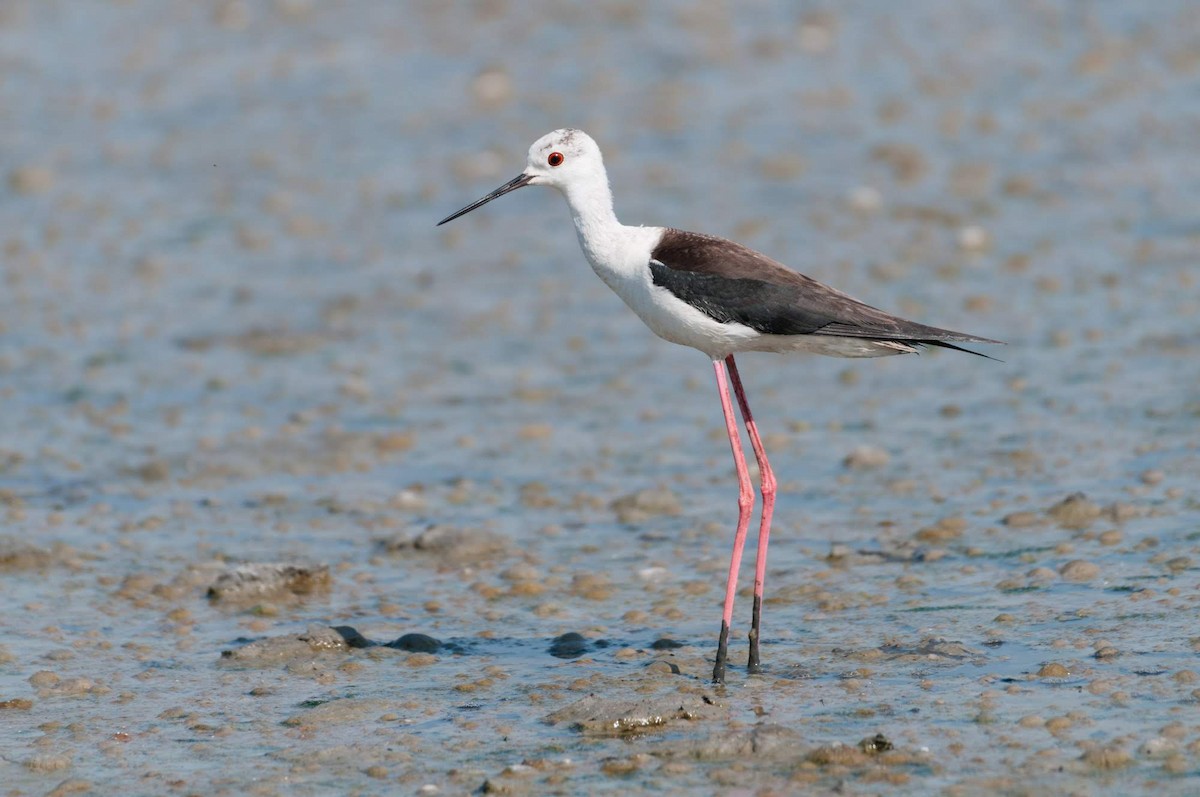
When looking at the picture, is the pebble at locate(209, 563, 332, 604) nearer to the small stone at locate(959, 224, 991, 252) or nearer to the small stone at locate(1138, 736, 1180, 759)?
the small stone at locate(1138, 736, 1180, 759)

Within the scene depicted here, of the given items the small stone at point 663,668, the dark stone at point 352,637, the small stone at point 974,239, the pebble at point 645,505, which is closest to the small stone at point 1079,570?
the small stone at point 663,668

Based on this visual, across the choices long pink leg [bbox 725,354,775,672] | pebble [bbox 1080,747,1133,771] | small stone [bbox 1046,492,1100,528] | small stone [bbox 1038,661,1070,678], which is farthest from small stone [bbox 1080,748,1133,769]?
small stone [bbox 1046,492,1100,528]

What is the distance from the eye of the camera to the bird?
6.21m

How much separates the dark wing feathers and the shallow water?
119 cm

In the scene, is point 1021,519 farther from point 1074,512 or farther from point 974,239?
point 974,239

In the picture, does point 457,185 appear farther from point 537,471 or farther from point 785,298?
point 785,298

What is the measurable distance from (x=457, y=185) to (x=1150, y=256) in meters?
5.42

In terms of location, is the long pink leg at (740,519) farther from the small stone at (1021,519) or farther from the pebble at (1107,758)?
the small stone at (1021,519)

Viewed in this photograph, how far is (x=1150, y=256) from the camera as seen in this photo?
37.1ft

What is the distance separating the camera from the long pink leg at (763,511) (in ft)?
20.6

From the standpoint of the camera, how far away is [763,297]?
629 cm

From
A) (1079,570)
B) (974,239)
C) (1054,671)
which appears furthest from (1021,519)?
(974,239)

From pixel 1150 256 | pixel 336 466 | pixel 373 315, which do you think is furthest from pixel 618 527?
pixel 1150 256

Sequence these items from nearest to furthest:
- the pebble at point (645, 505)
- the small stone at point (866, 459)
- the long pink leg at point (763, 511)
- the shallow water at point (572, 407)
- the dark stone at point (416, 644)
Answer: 1. the shallow water at point (572, 407)
2. the long pink leg at point (763, 511)
3. the dark stone at point (416, 644)
4. the pebble at point (645, 505)
5. the small stone at point (866, 459)
